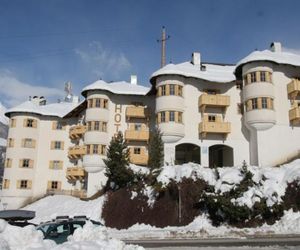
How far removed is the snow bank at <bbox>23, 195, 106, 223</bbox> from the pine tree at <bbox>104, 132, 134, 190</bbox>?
2.34m

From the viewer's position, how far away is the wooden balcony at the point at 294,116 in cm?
4116

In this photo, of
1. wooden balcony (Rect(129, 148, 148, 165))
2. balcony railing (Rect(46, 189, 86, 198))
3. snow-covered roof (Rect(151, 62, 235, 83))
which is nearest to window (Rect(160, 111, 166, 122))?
snow-covered roof (Rect(151, 62, 235, 83))

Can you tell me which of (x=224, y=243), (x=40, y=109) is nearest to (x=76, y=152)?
(x=40, y=109)

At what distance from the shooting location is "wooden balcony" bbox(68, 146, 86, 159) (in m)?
52.0

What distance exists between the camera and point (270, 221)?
103 ft

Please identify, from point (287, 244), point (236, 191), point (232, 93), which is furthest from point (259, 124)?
point (287, 244)

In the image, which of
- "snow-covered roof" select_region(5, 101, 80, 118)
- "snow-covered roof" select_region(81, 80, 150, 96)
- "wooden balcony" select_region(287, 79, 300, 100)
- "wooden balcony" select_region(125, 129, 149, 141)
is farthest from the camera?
"snow-covered roof" select_region(5, 101, 80, 118)

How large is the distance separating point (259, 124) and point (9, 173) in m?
34.4

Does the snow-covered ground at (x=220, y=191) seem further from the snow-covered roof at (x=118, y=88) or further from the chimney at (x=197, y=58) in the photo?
the chimney at (x=197, y=58)

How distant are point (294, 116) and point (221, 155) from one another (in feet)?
36.3

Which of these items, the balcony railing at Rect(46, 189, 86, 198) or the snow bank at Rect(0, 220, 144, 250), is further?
the balcony railing at Rect(46, 189, 86, 198)

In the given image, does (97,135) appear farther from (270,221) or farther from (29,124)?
(270,221)

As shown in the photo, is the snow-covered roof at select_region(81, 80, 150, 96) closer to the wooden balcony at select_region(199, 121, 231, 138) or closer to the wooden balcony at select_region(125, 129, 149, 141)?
the wooden balcony at select_region(125, 129, 149, 141)

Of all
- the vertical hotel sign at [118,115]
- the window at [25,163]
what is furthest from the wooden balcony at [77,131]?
the window at [25,163]
